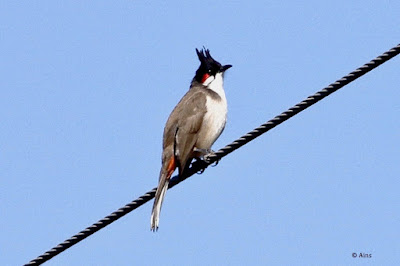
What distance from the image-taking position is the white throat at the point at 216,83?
32.5ft

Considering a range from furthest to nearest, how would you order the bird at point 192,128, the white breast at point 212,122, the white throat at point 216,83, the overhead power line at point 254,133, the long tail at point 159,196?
the white throat at point 216,83 → the white breast at point 212,122 → the bird at point 192,128 → the long tail at point 159,196 → the overhead power line at point 254,133

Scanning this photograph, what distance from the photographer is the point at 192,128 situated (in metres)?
9.15

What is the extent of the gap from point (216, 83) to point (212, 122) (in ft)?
3.09

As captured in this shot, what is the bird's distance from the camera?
8719mm

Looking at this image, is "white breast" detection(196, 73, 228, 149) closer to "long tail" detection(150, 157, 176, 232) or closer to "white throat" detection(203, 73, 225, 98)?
"white throat" detection(203, 73, 225, 98)

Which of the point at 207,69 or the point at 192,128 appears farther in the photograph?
the point at 207,69

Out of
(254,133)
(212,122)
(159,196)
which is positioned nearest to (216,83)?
(212,122)

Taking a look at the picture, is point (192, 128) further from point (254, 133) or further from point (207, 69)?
point (254, 133)

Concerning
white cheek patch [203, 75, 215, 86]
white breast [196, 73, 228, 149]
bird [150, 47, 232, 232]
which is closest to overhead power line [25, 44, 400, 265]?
bird [150, 47, 232, 232]

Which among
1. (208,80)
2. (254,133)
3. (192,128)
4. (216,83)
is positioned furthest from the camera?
(208,80)

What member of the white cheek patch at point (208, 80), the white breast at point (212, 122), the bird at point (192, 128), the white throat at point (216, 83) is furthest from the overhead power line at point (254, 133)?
the white cheek patch at point (208, 80)

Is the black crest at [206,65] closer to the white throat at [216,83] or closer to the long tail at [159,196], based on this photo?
the white throat at [216,83]

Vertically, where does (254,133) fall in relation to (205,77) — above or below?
below

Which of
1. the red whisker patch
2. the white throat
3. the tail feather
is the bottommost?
the tail feather
